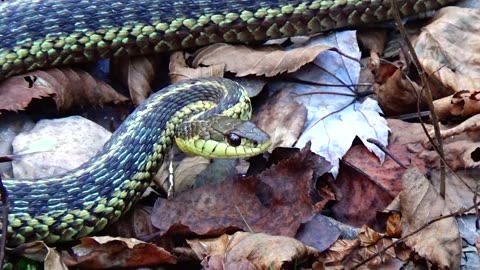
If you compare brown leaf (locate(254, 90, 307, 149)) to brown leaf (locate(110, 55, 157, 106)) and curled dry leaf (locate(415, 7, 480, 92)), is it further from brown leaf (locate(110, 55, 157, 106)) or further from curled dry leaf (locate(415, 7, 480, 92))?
curled dry leaf (locate(415, 7, 480, 92))

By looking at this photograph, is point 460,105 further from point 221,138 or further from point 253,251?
point 253,251

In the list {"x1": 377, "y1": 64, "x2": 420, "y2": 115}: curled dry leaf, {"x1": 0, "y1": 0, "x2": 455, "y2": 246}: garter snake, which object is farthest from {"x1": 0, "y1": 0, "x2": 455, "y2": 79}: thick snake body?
{"x1": 377, "y1": 64, "x2": 420, "y2": 115}: curled dry leaf

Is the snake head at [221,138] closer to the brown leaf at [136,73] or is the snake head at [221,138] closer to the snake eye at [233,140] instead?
the snake eye at [233,140]

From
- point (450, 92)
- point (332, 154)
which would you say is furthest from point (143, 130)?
point (450, 92)

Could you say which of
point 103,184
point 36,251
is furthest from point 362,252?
point 36,251

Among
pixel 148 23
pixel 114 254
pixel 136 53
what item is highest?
pixel 148 23

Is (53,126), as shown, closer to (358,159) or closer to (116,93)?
(116,93)
